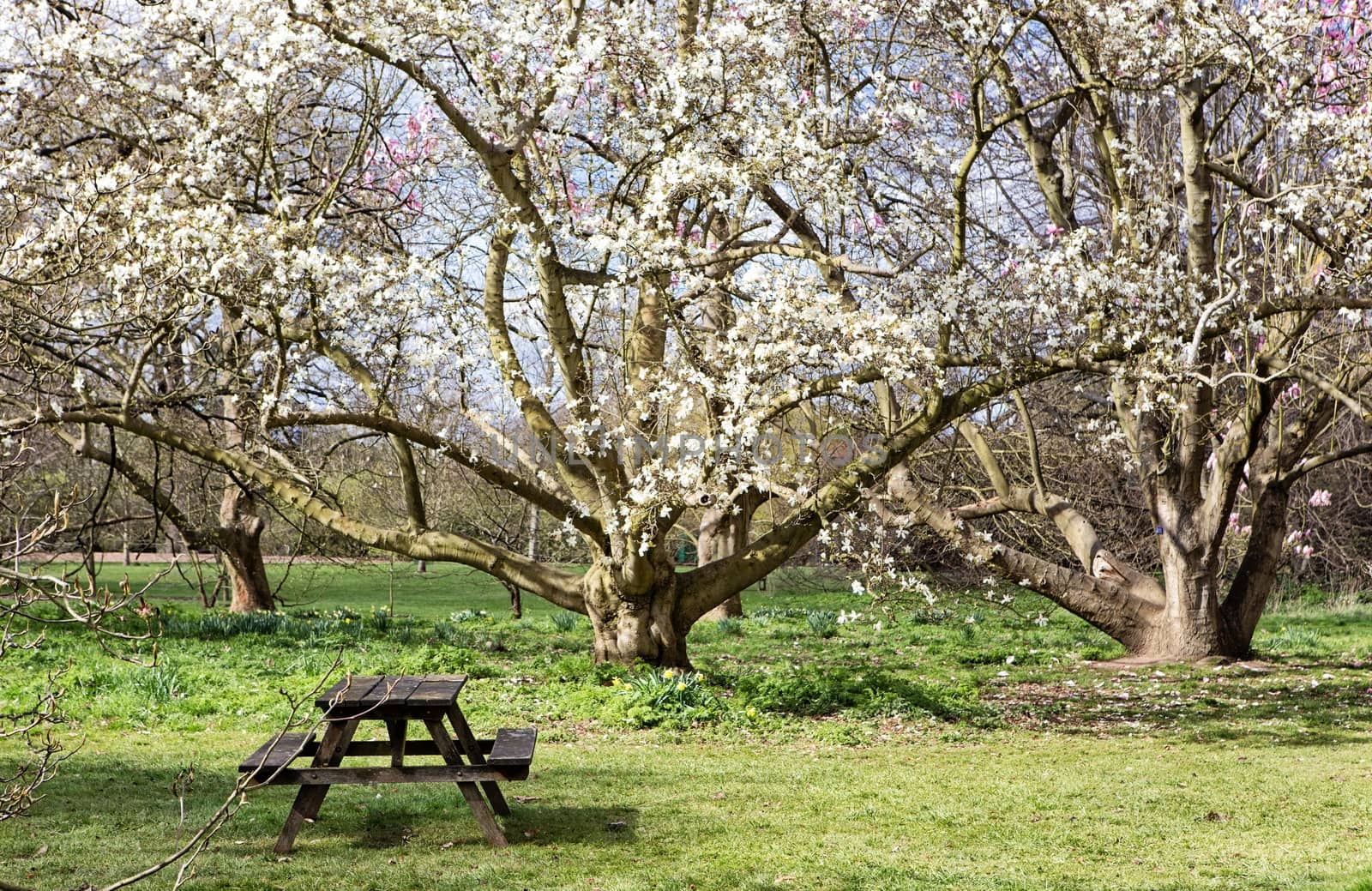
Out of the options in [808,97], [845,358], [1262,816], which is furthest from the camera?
[808,97]

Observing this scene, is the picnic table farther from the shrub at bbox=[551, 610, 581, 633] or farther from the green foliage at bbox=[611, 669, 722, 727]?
the shrub at bbox=[551, 610, 581, 633]

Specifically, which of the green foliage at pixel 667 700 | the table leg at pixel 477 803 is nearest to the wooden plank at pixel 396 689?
the table leg at pixel 477 803

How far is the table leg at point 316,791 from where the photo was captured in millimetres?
5266

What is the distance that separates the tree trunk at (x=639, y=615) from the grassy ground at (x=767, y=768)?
0.35m

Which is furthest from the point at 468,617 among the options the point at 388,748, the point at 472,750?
the point at 472,750

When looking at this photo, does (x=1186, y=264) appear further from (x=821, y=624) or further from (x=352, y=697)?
(x=352, y=697)

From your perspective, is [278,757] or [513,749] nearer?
[278,757]

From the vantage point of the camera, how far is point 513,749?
18.4 feet

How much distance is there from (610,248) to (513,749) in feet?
12.6

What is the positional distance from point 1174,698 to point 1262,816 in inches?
169

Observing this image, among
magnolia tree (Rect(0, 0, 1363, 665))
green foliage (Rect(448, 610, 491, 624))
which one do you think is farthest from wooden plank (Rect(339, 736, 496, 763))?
green foliage (Rect(448, 610, 491, 624))

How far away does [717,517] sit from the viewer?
1590 cm

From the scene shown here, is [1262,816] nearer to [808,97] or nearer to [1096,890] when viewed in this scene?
[1096,890]

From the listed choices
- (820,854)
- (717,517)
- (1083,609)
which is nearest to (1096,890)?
(820,854)
